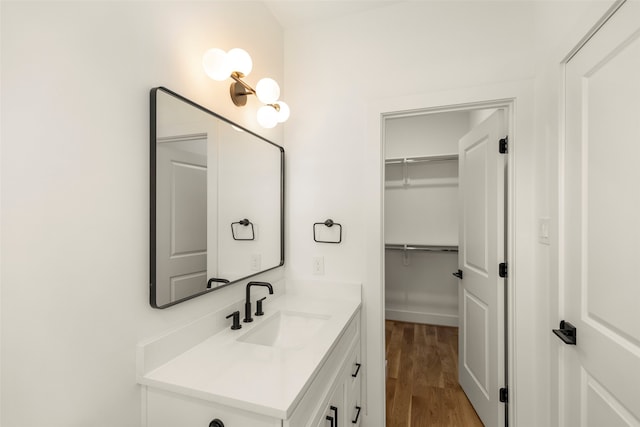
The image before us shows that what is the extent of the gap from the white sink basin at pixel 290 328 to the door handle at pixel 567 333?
1.00 metres

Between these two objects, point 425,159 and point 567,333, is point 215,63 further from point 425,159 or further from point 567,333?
point 425,159

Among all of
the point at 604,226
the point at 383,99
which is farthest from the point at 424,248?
the point at 604,226

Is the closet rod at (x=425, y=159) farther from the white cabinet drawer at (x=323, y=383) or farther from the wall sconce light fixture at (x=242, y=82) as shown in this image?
the white cabinet drawer at (x=323, y=383)

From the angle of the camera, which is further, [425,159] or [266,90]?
[425,159]

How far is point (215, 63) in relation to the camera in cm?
120

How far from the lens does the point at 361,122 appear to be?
1772mm

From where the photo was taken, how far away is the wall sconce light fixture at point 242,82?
120 centimetres

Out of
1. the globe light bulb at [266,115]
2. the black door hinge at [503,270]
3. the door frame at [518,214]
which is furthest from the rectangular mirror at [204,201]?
the black door hinge at [503,270]

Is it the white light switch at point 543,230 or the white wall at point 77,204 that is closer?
the white wall at point 77,204

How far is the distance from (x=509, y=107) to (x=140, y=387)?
208cm

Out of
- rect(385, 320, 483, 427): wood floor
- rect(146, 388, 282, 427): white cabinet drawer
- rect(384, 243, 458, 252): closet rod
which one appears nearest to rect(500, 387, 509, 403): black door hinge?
rect(385, 320, 483, 427): wood floor

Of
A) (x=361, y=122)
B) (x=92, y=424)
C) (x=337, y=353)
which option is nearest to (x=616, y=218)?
(x=337, y=353)

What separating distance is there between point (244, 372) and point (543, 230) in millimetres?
1463

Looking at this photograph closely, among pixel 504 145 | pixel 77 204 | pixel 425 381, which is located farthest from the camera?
pixel 425 381
